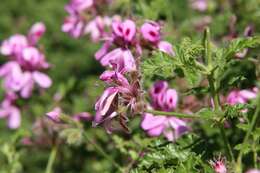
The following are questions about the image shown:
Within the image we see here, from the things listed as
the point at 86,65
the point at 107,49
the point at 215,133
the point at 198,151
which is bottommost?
the point at 86,65

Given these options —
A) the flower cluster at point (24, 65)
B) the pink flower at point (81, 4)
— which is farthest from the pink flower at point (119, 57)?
the flower cluster at point (24, 65)

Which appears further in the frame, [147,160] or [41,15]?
[41,15]

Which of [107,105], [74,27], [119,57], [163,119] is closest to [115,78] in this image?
[107,105]

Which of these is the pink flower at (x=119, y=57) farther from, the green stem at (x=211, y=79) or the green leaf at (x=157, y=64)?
the green stem at (x=211, y=79)

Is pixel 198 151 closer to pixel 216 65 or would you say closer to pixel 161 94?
pixel 216 65

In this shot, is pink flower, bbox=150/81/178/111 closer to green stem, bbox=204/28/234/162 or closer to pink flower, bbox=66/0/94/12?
green stem, bbox=204/28/234/162

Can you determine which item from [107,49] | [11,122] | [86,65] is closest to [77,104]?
[11,122]

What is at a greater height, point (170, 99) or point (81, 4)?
point (81, 4)

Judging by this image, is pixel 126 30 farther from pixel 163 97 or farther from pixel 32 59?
pixel 32 59
